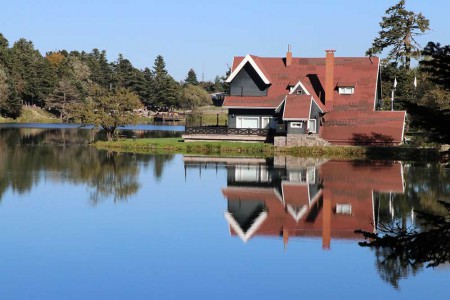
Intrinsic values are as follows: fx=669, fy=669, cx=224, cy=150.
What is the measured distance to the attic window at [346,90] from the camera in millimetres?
53875

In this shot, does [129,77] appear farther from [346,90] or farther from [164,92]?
[346,90]

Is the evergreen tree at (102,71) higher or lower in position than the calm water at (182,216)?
higher

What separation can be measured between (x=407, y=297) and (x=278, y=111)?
3721 centimetres

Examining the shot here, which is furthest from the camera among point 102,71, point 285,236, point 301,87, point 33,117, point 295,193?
point 102,71

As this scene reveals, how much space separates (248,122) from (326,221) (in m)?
31.0

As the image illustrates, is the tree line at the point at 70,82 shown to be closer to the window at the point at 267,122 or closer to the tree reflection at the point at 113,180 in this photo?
the window at the point at 267,122

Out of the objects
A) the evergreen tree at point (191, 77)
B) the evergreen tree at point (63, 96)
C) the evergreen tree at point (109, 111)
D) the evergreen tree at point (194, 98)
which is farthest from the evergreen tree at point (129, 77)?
the evergreen tree at point (109, 111)

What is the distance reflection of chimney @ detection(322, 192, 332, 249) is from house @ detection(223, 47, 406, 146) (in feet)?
67.9

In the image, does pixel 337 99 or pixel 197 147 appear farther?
pixel 337 99

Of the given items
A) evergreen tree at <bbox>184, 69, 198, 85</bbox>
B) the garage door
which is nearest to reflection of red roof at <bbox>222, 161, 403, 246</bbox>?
the garage door

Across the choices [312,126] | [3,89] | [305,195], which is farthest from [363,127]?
[3,89]

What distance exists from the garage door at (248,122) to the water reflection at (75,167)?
33.4 ft

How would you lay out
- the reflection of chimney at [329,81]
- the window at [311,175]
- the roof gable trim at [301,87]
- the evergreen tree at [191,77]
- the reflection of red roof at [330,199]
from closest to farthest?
the reflection of red roof at [330,199], the window at [311,175], the roof gable trim at [301,87], the reflection of chimney at [329,81], the evergreen tree at [191,77]

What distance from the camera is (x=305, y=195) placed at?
28156 millimetres
